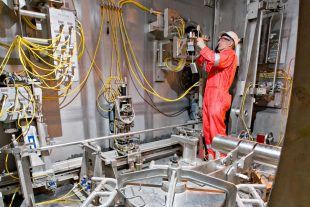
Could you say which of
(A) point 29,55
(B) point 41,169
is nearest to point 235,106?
(B) point 41,169

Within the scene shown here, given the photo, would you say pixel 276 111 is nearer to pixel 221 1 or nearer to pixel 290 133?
pixel 221 1

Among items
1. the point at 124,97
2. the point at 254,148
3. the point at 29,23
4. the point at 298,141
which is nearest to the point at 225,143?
the point at 254,148

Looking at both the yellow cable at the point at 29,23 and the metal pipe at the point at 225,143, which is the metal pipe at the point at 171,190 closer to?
the metal pipe at the point at 225,143

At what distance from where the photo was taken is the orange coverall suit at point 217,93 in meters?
2.44

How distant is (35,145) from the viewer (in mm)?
1619

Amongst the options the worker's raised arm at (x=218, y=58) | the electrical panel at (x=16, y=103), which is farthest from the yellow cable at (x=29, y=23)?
the worker's raised arm at (x=218, y=58)

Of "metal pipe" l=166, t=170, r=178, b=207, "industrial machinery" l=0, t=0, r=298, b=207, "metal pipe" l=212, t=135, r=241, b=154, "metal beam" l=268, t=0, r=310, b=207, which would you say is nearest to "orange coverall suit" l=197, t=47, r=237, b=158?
"industrial machinery" l=0, t=0, r=298, b=207

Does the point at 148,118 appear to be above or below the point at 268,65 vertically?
below

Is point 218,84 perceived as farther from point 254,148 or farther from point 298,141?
point 298,141

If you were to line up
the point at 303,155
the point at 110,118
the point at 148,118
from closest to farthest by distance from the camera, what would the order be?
1. the point at 303,155
2. the point at 110,118
3. the point at 148,118

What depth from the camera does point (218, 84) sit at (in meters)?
2.51

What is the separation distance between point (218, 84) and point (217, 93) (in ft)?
0.40

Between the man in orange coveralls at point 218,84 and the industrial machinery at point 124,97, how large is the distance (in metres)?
0.15

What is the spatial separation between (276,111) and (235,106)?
635mm
